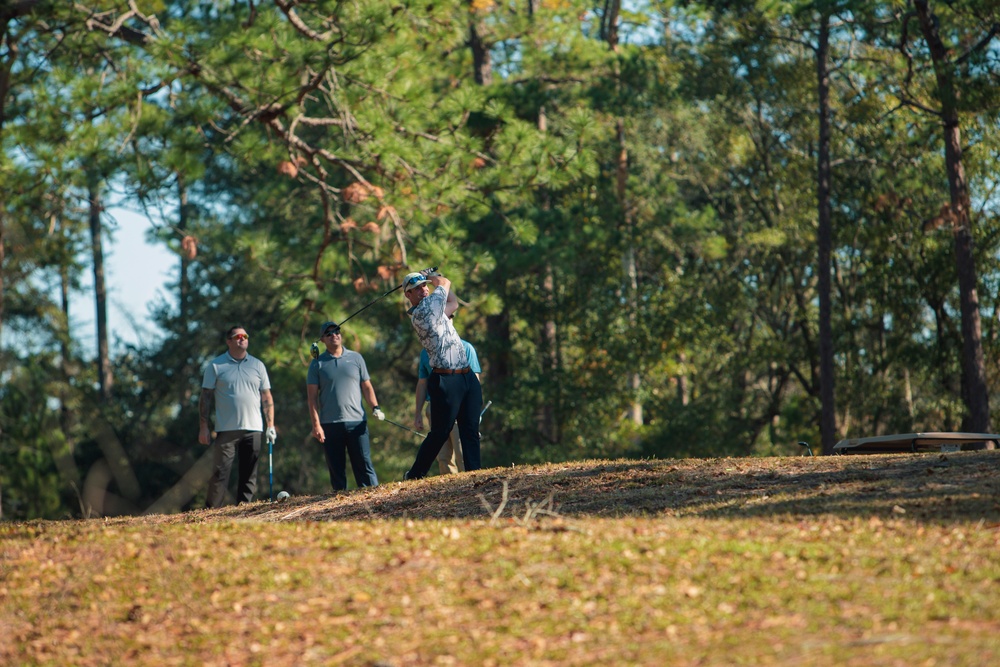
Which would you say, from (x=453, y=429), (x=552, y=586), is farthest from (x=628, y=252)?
(x=552, y=586)

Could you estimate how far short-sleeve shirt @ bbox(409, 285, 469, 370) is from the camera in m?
9.41

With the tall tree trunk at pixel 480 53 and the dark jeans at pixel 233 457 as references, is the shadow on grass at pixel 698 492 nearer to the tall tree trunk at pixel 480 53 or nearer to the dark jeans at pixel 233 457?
the dark jeans at pixel 233 457

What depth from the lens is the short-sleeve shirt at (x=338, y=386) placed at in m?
10.6

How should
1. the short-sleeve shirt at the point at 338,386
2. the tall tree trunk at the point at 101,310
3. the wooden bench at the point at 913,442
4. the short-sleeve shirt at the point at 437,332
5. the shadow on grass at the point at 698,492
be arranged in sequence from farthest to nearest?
the tall tree trunk at the point at 101,310
the short-sleeve shirt at the point at 338,386
the wooden bench at the point at 913,442
the short-sleeve shirt at the point at 437,332
the shadow on grass at the point at 698,492

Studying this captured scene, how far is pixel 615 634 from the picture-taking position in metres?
5.11

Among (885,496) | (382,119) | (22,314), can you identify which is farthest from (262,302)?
(885,496)

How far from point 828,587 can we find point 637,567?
95cm

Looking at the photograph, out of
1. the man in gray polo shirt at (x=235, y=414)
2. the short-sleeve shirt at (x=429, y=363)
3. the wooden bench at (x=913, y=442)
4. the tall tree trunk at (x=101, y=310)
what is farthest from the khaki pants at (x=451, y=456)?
the tall tree trunk at (x=101, y=310)

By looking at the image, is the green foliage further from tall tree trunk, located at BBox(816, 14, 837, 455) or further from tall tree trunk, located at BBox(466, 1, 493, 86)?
tall tree trunk, located at BBox(816, 14, 837, 455)

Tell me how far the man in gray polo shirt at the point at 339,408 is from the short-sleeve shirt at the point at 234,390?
60 centimetres

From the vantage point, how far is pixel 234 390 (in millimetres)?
10977

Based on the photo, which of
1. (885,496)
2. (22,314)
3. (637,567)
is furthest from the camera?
(22,314)

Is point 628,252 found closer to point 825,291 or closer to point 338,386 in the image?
point 825,291

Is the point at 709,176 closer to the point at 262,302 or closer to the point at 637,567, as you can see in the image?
the point at 262,302
